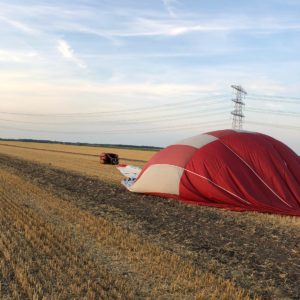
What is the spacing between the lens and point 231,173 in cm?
A: 1526

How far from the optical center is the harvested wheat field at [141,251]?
6.46 meters

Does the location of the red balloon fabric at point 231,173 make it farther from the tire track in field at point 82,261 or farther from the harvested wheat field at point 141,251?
the tire track in field at point 82,261

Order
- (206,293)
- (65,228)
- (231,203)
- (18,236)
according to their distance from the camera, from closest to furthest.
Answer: (206,293) < (18,236) < (65,228) < (231,203)

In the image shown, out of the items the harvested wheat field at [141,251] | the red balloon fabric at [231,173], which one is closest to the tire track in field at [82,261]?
the harvested wheat field at [141,251]

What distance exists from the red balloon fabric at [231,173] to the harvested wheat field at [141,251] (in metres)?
0.74

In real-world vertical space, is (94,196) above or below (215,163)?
below

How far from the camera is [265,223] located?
41.9ft

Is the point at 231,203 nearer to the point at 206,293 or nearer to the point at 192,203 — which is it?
the point at 192,203

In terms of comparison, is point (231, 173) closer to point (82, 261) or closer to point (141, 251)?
point (141, 251)

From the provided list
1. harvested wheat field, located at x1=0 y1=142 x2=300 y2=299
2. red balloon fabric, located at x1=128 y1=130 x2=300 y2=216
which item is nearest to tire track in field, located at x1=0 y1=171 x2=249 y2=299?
harvested wheat field, located at x1=0 y1=142 x2=300 y2=299

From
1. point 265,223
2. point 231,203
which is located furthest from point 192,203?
point 265,223

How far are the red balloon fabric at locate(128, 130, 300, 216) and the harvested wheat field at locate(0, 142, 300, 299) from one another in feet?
2.43

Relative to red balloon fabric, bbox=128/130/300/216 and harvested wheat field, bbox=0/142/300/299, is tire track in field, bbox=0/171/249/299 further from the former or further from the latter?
red balloon fabric, bbox=128/130/300/216

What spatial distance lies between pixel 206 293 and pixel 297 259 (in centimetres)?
325
